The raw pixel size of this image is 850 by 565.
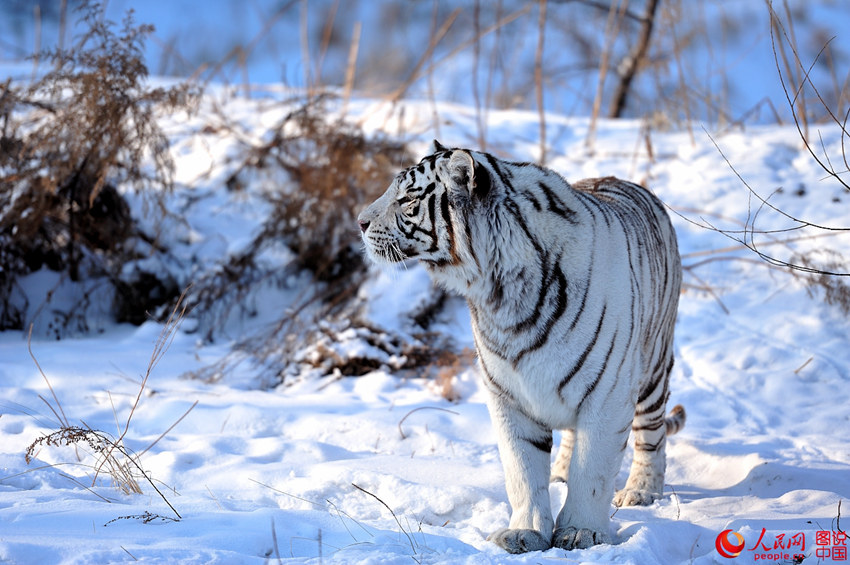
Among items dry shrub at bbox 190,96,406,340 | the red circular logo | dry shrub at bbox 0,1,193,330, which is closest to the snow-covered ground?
the red circular logo

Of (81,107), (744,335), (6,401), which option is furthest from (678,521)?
(81,107)

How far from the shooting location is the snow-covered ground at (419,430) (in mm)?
2211

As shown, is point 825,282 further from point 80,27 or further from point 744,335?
point 80,27

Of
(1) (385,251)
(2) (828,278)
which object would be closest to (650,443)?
(1) (385,251)

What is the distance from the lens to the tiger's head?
2.45 metres

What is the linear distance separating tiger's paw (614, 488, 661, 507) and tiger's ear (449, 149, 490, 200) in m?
1.40

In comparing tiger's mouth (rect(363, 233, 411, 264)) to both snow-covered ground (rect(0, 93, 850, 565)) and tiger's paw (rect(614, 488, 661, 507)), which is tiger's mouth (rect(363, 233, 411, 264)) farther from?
tiger's paw (rect(614, 488, 661, 507))

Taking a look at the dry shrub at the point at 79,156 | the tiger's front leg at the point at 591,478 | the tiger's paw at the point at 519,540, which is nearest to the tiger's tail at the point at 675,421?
the tiger's front leg at the point at 591,478

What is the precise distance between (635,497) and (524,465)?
0.76m

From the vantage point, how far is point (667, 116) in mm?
7367

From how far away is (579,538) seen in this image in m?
2.35

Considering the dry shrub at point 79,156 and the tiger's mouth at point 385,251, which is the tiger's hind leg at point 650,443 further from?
the dry shrub at point 79,156

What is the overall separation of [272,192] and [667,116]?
3.86 metres

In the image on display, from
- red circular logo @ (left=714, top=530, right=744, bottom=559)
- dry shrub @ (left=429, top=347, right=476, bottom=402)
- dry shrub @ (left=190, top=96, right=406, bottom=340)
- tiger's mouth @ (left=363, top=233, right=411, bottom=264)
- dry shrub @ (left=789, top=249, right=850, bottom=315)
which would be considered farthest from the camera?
dry shrub @ (left=190, top=96, right=406, bottom=340)
